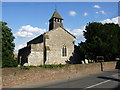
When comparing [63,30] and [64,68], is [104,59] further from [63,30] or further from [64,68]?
[64,68]

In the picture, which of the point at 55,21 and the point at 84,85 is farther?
the point at 55,21

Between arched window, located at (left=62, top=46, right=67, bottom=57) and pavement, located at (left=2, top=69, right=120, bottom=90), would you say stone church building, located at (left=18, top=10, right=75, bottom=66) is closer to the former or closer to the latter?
arched window, located at (left=62, top=46, right=67, bottom=57)

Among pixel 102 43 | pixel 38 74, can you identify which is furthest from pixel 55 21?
pixel 38 74

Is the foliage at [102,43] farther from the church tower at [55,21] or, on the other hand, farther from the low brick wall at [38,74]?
the low brick wall at [38,74]

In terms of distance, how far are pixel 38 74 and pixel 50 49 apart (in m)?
22.3

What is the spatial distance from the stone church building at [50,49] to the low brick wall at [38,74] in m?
15.1

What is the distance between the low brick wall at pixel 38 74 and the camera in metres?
14.7

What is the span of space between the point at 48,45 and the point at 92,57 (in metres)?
11.0

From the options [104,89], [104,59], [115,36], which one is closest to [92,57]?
[104,59]

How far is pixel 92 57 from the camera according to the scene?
1565 inches

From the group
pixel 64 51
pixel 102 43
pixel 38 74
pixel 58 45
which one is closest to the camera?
pixel 38 74

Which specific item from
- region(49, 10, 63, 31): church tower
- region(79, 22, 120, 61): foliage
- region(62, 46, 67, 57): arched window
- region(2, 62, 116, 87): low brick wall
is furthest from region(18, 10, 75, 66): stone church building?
region(2, 62, 116, 87): low brick wall

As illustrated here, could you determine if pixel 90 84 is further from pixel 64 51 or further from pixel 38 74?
pixel 64 51

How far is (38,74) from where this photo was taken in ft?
56.7
